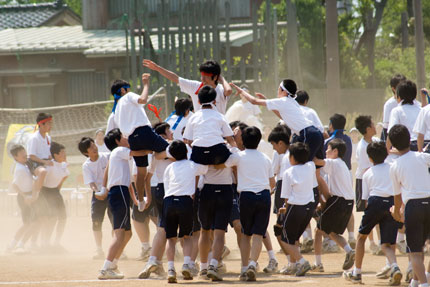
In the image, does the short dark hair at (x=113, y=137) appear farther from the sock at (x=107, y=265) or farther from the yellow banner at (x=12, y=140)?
the yellow banner at (x=12, y=140)

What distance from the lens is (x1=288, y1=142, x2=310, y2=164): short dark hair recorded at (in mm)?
8359

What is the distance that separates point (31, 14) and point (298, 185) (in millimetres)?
26350

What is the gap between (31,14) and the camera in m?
32.7

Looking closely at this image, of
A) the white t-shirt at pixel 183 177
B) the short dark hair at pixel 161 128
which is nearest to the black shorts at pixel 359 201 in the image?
the short dark hair at pixel 161 128

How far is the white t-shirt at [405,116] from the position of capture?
932cm

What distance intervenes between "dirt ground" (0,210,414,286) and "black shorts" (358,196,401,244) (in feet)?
1.57

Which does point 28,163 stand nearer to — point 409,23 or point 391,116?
point 391,116

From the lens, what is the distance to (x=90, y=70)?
26.1m

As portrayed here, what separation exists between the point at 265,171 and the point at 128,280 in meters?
1.84

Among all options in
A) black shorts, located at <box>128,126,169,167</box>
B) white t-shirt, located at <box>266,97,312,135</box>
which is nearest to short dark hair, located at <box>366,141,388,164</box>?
white t-shirt, located at <box>266,97,312,135</box>

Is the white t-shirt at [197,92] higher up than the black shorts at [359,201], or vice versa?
the white t-shirt at [197,92]

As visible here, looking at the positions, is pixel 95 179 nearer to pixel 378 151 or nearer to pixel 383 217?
pixel 378 151

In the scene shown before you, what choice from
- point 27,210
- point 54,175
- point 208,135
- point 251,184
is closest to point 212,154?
point 208,135

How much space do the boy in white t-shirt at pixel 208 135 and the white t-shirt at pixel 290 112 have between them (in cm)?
72
